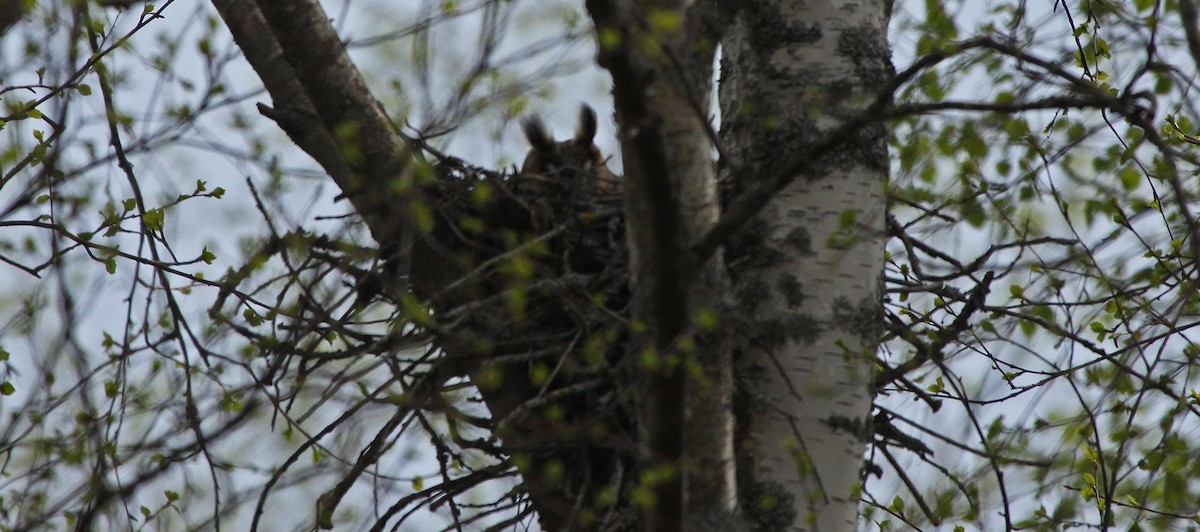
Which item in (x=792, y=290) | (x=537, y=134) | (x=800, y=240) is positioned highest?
(x=537, y=134)

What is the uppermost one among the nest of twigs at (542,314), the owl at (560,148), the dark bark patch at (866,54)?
the owl at (560,148)

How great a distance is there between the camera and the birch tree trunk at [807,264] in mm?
2635

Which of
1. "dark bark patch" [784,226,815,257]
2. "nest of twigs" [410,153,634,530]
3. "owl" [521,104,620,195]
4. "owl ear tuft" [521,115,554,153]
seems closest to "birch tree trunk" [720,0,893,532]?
"dark bark patch" [784,226,815,257]

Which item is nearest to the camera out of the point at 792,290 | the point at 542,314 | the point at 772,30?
the point at 792,290

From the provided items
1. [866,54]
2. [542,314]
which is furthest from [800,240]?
Result: [542,314]

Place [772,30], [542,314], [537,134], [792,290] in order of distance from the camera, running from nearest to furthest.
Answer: [792,290]
[542,314]
[772,30]
[537,134]

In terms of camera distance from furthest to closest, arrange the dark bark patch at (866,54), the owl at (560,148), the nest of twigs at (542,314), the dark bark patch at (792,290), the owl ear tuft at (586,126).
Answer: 1. the owl ear tuft at (586,126)
2. the owl at (560,148)
3. the dark bark patch at (866,54)
4. the dark bark patch at (792,290)
5. the nest of twigs at (542,314)

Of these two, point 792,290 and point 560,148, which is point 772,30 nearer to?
point 792,290

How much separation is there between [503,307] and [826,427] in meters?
0.83

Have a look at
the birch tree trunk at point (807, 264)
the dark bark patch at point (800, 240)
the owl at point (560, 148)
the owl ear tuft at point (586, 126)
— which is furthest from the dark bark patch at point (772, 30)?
the owl ear tuft at point (586, 126)

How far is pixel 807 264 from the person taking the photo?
9.04ft

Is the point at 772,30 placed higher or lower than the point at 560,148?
lower

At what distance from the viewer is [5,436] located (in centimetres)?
273

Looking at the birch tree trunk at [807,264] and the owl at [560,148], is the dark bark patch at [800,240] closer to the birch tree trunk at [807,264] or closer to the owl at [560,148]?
the birch tree trunk at [807,264]
